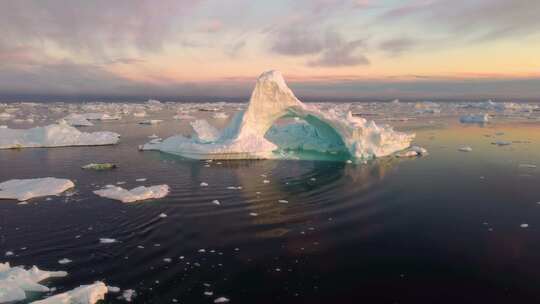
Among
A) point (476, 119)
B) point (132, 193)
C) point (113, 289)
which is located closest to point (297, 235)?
point (113, 289)

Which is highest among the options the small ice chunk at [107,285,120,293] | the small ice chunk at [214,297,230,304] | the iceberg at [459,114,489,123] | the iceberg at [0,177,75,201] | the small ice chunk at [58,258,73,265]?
the iceberg at [459,114,489,123]

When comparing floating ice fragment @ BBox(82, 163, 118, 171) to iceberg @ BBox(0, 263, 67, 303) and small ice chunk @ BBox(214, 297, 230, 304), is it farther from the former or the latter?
small ice chunk @ BBox(214, 297, 230, 304)

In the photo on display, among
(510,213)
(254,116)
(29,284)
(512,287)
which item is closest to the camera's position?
(29,284)

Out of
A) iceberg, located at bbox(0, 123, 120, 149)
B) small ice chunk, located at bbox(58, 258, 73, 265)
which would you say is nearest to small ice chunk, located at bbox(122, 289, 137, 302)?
small ice chunk, located at bbox(58, 258, 73, 265)

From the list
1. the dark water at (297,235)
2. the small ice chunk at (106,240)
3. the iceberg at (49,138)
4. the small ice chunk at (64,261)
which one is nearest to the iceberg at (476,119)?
the dark water at (297,235)

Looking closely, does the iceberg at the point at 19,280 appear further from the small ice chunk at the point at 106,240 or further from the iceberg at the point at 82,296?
the small ice chunk at the point at 106,240

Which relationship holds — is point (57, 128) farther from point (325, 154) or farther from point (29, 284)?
point (29, 284)

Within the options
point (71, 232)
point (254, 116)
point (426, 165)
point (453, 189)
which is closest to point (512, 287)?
point (453, 189)
